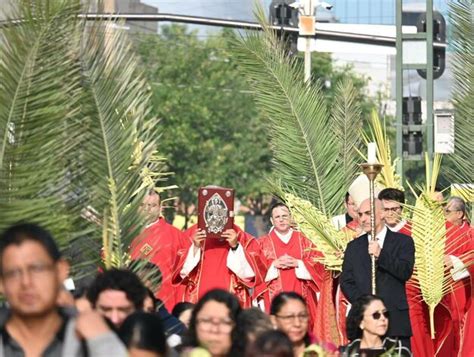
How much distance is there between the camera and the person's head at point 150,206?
1112 centimetres

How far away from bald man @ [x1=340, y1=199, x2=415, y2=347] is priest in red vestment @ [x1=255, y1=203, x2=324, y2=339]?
9.94ft

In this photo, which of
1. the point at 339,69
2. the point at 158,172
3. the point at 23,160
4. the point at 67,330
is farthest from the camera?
the point at 339,69

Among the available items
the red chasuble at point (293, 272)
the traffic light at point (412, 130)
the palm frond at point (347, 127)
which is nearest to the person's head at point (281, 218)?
the red chasuble at point (293, 272)

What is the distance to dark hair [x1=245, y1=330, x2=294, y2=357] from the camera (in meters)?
6.12

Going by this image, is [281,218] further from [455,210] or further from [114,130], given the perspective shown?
[114,130]

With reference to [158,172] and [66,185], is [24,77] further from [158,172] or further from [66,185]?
[158,172]

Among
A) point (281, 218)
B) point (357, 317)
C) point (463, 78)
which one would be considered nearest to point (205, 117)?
point (281, 218)

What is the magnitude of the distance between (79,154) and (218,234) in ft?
17.4

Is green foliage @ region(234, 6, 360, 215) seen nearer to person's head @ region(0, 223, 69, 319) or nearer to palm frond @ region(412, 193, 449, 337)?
palm frond @ region(412, 193, 449, 337)

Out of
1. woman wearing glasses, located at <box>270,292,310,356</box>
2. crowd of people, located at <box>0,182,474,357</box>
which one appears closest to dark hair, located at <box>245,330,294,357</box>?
crowd of people, located at <box>0,182,474,357</box>

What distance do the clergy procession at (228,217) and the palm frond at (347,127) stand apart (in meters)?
0.02

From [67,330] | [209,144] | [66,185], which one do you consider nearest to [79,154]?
[66,185]

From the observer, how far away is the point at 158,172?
11.8 meters

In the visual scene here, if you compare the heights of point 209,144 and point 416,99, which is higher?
point 209,144
